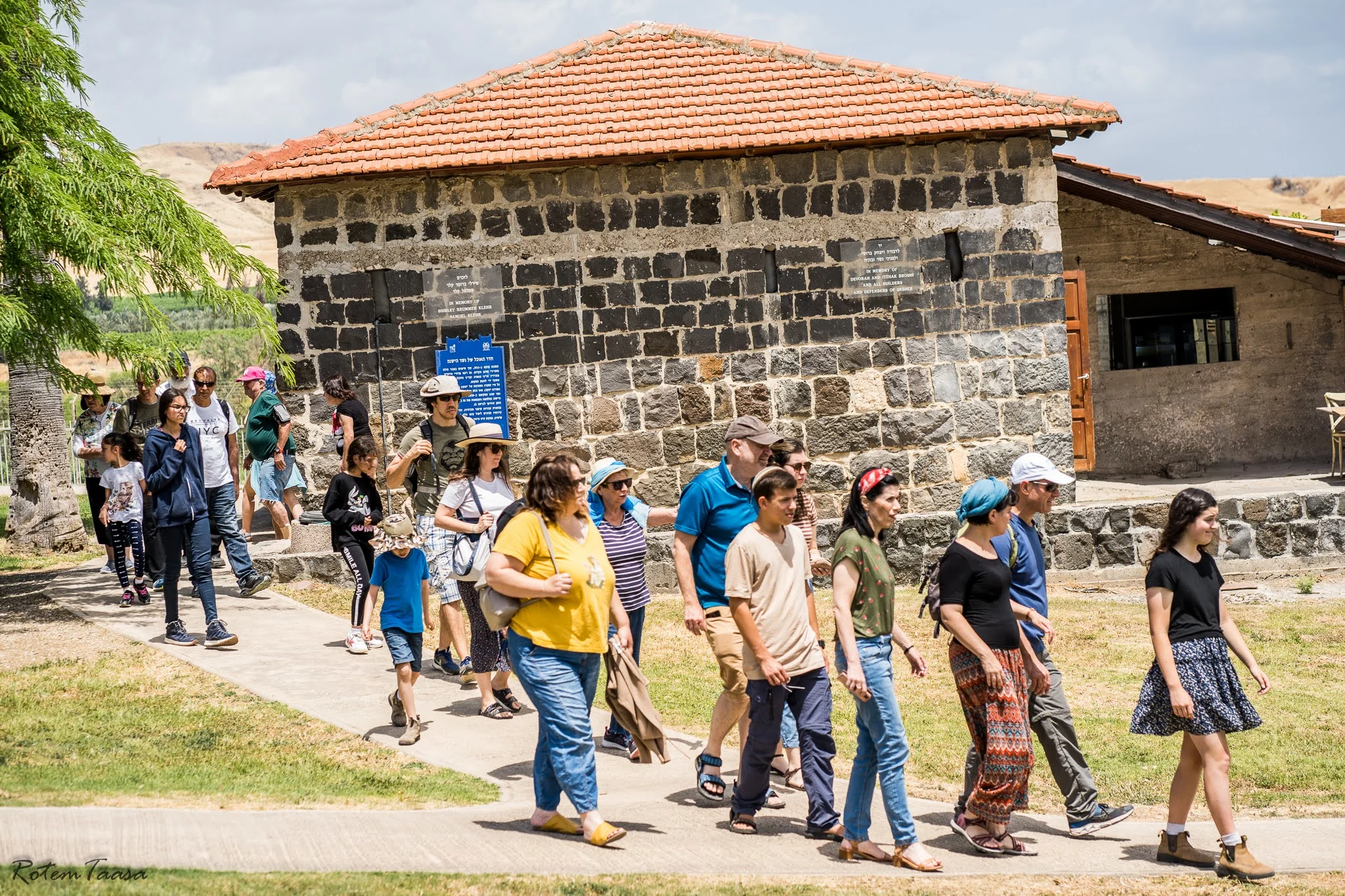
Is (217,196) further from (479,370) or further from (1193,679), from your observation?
(1193,679)

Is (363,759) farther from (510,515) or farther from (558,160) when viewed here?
(558,160)

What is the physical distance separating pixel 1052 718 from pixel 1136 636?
4.86 meters

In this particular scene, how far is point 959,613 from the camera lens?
236 inches

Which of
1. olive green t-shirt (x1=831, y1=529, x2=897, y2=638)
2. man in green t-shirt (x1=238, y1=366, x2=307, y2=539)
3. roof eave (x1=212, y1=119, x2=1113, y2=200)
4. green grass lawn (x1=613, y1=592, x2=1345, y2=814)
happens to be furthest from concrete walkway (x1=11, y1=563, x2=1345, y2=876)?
roof eave (x1=212, y1=119, x2=1113, y2=200)

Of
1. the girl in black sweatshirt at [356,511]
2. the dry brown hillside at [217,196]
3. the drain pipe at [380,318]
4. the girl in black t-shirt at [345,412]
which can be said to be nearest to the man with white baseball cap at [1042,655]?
the girl in black sweatshirt at [356,511]

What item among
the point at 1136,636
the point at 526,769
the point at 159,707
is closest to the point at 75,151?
the point at 159,707

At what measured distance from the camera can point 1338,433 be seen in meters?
15.7

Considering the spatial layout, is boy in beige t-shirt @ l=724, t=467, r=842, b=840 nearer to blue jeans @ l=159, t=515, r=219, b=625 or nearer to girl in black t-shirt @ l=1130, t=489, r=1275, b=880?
girl in black t-shirt @ l=1130, t=489, r=1275, b=880

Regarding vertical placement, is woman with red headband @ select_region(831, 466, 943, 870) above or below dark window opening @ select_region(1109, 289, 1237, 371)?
below

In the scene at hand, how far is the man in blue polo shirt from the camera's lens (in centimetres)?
668

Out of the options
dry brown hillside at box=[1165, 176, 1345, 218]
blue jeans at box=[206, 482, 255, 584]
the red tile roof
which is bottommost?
blue jeans at box=[206, 482, 255, 584]

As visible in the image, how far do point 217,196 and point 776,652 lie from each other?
114809 mm

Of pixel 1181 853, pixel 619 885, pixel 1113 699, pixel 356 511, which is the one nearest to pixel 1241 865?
pixel 1181 853

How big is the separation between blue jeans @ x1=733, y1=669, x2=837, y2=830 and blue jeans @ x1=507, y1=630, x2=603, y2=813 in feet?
2.48
